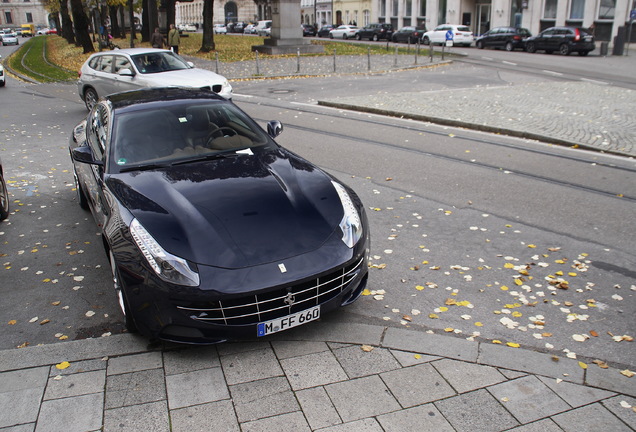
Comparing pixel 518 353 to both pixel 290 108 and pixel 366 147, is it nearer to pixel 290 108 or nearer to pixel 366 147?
pixel 366 147

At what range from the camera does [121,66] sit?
14945mm

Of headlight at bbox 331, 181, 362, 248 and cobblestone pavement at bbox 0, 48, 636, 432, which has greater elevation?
headlight at bbox 331, 181, 362, 248

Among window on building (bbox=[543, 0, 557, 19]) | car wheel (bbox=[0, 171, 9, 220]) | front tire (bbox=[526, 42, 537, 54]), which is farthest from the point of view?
window on building (bbox=[543, 0, 557, 19])

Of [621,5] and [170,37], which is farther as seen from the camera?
[621,5]

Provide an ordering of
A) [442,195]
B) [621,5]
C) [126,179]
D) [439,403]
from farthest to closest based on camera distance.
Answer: [621,5] < [442,195] < [126,179] < [439,403]

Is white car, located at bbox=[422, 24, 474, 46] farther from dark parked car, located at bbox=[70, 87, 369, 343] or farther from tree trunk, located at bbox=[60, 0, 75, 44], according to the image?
dark parked car, located at bbox=[70, 87, 369, 343]

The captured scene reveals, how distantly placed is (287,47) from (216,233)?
29498 millimetres

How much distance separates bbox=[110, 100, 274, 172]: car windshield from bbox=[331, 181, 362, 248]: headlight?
1212 mm

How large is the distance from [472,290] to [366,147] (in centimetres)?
593

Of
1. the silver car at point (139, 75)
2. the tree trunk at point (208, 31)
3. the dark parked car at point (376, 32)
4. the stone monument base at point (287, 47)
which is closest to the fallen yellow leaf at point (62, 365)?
the silver car at point (139, 75)

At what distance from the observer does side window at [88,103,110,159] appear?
547 cm

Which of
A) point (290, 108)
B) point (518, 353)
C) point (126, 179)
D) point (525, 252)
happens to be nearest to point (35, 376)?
point (126, 179)

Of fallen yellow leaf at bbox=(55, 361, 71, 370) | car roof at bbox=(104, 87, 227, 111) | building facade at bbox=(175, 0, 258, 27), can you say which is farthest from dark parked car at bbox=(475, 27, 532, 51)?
building facade at bbox=(175, 0, 258, 27)

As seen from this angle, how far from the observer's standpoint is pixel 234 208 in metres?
4.32
